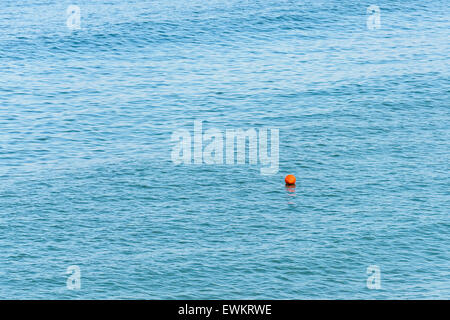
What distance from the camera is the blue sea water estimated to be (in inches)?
1849

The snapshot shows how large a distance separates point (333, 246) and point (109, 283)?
49.9 ft

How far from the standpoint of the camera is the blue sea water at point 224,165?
46969mm

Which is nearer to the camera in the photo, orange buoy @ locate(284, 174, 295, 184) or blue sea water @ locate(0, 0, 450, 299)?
blue sea water @ locate(0, 0, 450, 299)

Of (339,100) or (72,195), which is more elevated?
(339,100)

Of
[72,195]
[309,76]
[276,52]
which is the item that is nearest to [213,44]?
[276,52]

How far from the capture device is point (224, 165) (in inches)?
2697

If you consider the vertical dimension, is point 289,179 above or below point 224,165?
below

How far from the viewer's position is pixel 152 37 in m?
115

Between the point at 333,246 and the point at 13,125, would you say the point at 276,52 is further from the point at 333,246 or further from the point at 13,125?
the point at 333,246

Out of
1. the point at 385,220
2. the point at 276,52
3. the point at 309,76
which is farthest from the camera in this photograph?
the point at 276,52

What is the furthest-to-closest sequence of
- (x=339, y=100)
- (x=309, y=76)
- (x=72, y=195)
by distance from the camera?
(x=309, y=76) < (x=339, y=100) < (x=72, y=195)

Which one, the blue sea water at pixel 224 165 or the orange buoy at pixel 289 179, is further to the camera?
the orange buoy at pixel 289 179

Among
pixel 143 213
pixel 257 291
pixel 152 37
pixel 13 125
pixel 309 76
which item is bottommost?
pixel 257 291

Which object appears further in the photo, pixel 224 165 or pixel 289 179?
pixel 224 165
